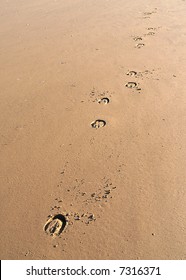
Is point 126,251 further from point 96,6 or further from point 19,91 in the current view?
point 96,6

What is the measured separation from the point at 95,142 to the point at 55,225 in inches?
43.6

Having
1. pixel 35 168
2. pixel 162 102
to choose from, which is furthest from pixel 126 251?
pixel 162 102

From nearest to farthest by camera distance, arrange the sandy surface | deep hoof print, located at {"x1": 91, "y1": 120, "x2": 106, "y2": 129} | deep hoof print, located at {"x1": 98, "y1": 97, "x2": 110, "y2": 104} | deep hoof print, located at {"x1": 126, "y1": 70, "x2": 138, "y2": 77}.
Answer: the sandy surface < deep hoof print, located at {"x1": 91, "y1": 120, "x2": 106, "y2": 129} < deep hoof print, located at {"x1": 98, "y1": 97, "x2": 110, "y2": 104} < deep hoof print, located at {"x1": 126, "y1": 70, "x2": 138, "y2": 77}

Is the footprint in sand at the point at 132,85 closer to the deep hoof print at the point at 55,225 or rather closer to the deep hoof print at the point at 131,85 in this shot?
the deep hoof print at the point at 131,85

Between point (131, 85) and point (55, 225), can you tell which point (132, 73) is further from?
point (55, 225)

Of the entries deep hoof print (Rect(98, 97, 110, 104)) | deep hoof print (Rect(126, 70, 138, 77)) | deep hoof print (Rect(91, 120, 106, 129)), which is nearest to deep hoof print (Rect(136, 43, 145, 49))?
deep hoof print (Rect(126, 70, 138, 77))

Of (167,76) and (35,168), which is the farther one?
(167,76)

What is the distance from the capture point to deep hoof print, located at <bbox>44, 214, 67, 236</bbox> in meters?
2.62

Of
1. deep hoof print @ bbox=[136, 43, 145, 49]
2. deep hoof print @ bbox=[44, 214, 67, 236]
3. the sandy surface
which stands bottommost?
deep hoof print @ bbox=[44, 214, 67, 236]

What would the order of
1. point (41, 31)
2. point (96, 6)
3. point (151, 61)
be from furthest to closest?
point (96, 6)
point (41, 31)
point (151, 61)

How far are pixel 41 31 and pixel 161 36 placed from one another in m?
2.41

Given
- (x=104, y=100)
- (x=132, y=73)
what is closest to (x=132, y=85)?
(x=132, y=73)

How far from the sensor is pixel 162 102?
3.87 m

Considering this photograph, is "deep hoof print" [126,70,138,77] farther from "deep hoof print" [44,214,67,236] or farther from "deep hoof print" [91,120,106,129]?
"deep hoof print" [44,214,67,236]
